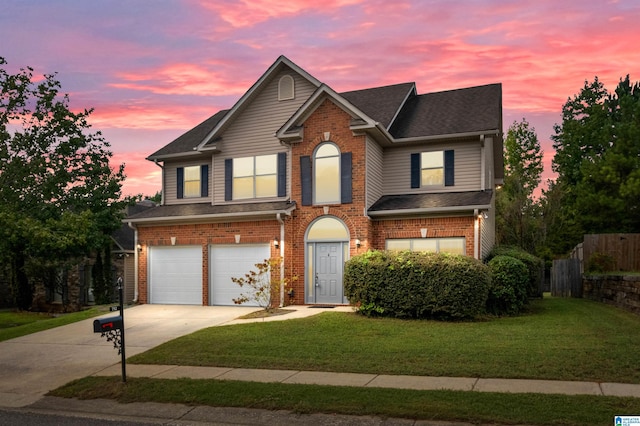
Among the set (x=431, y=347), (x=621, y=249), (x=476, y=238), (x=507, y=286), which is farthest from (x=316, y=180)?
(x=621, y=249)

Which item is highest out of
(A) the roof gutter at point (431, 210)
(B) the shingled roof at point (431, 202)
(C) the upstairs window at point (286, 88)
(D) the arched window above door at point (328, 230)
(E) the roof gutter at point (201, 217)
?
(C) the upstairs window at point (286, 88)

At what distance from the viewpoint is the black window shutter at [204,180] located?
24.0 meters

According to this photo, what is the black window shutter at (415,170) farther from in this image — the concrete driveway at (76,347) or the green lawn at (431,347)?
the concrete driveway at (76,347)

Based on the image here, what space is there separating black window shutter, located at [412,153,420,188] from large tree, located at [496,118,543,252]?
19.9 meters

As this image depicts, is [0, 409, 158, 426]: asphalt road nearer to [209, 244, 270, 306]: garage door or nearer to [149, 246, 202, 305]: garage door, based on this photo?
[209, 244, 270, 306]: garage door

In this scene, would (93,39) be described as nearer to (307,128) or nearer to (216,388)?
(307,128)

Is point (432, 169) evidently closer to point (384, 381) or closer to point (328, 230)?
point (328, 230)

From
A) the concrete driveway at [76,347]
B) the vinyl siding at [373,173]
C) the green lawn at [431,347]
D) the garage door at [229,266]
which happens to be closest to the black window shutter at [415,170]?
the vinyl siding at [373,173]

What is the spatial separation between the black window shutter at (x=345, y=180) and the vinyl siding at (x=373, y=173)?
2.00ft

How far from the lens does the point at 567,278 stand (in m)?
25.3

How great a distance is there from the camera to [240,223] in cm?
2119

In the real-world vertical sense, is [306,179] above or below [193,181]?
below

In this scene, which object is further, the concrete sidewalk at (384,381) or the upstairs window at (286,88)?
the upstairs window at (286,88)

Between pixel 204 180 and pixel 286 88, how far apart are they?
5353 mm
